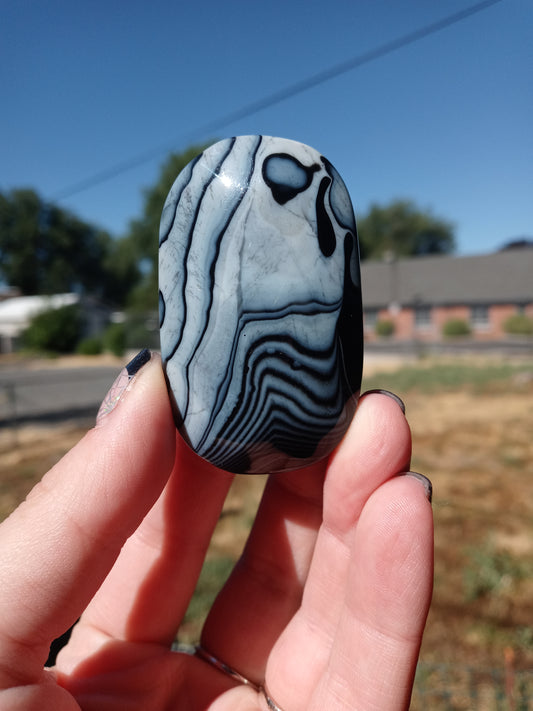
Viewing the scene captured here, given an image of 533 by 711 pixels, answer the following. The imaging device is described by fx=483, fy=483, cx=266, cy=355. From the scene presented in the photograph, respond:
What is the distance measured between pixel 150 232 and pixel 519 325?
25.3 m

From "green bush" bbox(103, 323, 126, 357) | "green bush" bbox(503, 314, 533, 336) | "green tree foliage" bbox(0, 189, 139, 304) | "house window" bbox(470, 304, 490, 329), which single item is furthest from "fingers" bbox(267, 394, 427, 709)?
"green tree foliage" bbox(0, 189, 139, 304)

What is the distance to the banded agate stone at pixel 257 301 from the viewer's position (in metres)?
1.10

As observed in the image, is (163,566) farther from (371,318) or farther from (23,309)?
(23,309)

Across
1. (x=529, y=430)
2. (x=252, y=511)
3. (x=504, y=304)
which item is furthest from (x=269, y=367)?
(x=504, y=304)

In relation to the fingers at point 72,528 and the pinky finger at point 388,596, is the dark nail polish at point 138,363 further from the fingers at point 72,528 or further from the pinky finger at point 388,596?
the pinky finger at point 388,596

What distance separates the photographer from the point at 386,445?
1142 millimetres

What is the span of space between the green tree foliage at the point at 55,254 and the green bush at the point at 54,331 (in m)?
12.7

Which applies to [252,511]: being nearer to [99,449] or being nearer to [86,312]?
[99,449]

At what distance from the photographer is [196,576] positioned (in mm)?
1432

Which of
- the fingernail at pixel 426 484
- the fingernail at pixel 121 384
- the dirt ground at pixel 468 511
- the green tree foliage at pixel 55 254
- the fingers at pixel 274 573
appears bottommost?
the dirt ground at pixel 468 511

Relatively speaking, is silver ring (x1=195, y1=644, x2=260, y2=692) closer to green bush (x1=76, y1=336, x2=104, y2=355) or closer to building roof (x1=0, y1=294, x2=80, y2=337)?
green bush (x1=76, y1=336, x2=104, y2=355)

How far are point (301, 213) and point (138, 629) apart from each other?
1.22 metres

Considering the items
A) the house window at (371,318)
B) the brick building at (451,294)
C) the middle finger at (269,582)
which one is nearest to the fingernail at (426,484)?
the middle finger at (269,582)

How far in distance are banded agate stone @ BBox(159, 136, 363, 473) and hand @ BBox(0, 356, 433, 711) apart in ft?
0.31
